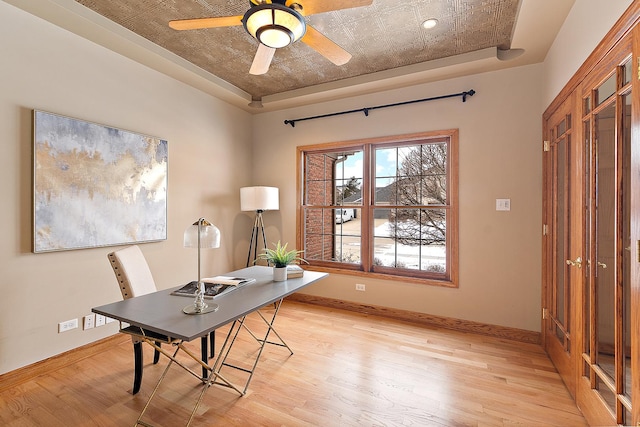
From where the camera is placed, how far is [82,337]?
2594 millimetres

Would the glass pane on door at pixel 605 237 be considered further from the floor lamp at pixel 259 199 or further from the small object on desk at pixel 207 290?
the floor lamp at pixel 259 199

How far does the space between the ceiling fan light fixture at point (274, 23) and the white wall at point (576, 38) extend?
1.56 m

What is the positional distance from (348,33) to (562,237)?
247 centimetres

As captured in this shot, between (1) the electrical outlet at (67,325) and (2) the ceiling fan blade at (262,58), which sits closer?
(2) the ceiling fan blade at (262,58)

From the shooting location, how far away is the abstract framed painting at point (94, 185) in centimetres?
233

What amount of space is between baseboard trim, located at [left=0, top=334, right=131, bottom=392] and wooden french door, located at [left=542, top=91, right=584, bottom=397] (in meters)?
3.73

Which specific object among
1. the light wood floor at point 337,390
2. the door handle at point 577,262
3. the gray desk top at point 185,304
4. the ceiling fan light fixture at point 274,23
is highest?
the ceiling fan light fixture at point 274,23

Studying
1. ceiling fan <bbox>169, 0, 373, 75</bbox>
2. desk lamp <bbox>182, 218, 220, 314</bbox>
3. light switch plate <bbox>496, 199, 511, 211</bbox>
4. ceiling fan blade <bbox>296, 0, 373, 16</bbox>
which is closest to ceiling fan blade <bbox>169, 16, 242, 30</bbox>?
ceiling fan <bbox>169, 0, 373, 75</bbox>

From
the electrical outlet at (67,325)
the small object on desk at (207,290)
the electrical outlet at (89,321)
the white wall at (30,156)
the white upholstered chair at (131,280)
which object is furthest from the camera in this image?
the electrical outlet at (89,321)

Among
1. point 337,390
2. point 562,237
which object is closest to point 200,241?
point 337,390

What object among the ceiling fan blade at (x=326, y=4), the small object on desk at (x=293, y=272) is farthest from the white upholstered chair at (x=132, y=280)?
the ceiling fan blade at (x=326, y=4)

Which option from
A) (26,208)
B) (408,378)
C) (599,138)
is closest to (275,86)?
(26,208)

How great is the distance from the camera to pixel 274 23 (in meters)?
1.66

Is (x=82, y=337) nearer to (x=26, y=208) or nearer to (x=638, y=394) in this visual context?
(x=26, y=208)
